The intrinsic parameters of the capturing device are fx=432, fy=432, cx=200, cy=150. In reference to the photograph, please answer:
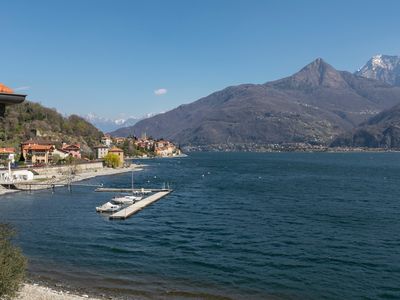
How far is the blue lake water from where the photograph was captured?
29.3 metres

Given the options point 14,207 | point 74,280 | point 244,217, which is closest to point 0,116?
point 74,280

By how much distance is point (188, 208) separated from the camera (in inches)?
2544

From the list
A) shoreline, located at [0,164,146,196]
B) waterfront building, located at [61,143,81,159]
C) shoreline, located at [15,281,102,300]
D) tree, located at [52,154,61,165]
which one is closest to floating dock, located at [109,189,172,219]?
shoreline, located at [0,164,146,196]

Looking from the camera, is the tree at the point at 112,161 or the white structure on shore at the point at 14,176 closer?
the white structure on shore at the point at 14,176

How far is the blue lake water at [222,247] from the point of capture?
29328 millimetres

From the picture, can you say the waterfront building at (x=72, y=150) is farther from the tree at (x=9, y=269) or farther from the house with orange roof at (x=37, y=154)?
the tree at (x=9, y=269)

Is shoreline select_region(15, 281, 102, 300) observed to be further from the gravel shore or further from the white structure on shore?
the white structure on shore

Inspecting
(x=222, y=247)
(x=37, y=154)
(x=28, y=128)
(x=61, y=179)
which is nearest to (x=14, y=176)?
(x=61, y=179)

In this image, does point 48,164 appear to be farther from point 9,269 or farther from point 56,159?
point 9,269

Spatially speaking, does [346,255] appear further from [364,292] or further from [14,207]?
[14,207]

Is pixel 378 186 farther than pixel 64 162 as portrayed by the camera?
No

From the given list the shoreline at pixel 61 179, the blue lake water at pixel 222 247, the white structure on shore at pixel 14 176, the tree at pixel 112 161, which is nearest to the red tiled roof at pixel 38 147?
the shoreline at pixel 61 179

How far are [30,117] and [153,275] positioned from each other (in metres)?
174

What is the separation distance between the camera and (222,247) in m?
39.6
